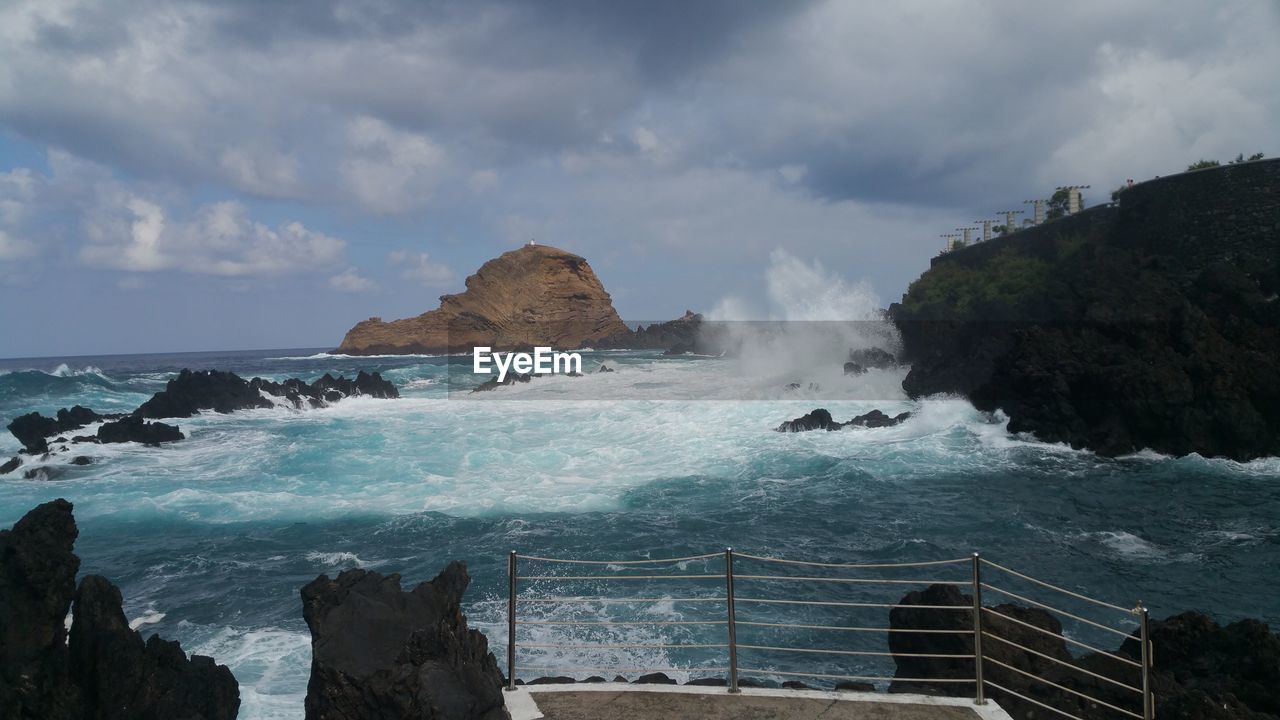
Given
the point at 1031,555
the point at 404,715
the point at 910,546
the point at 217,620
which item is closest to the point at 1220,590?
the point at 1031,555

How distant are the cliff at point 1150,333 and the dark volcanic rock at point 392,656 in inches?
535

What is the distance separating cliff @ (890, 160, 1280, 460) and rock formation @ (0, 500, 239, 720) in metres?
14.6

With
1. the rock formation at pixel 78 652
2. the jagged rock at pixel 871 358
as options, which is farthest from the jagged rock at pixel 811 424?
the rock formation at pixel 78 652

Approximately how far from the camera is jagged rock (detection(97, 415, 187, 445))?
18281mm

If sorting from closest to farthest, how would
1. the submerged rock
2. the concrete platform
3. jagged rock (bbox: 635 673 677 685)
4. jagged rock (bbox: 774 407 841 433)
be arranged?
the concrete platform < jagged rock (bbox: 635 673 677 685) < the submerged rock < jagged rock (bbox: 774 407 841 433)

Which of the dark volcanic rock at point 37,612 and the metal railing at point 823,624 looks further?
the dark volcanic rock at point 37,612

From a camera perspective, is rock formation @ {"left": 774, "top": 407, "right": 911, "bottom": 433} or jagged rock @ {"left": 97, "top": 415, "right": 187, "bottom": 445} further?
jagged rock @ {"left": 97, "top": 415, "right": 187, "bottom": 445}

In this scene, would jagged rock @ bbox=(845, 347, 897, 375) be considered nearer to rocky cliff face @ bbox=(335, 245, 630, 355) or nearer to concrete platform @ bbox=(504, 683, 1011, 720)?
concrete platform @ bbox=(504, 683, 1011, 720)

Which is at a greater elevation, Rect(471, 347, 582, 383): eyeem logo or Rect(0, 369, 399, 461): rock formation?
Rect(471, 347, 582, 383): eyeem logo

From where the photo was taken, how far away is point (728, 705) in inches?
135

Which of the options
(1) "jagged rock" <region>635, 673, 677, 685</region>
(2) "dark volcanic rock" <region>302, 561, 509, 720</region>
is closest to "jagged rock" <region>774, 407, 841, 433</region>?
(2) "dark volcanic rock" <region>302, 561, 509, 720</region>

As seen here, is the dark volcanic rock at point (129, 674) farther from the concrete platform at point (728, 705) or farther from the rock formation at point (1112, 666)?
the rock formation at point (1112, 666)

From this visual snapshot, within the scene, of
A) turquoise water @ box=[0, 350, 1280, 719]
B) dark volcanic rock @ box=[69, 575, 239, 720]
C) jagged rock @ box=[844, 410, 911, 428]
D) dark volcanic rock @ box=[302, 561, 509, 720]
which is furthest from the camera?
jagged rock @ box=[844, 410, 911, 428]

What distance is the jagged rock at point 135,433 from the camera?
1828cm
